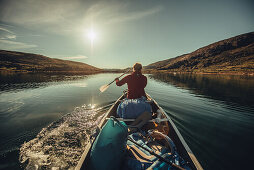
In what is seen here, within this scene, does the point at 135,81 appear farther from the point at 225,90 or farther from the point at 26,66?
the point at 26,66

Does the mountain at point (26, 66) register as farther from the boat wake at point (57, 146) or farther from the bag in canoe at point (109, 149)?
the bag in canoe at point (109, 149)

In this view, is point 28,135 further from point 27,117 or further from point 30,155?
point 27,117

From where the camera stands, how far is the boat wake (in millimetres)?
3857

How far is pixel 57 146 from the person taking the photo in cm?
462

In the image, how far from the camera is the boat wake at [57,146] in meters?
3.86

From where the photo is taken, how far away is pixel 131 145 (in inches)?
116

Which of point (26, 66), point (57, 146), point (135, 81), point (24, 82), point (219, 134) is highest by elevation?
point (26, 66)

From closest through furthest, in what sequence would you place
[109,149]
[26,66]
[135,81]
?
[109,149] → [135,81] → [26,66]

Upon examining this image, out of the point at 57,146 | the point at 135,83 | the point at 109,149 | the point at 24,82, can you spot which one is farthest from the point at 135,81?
the point at 24,82

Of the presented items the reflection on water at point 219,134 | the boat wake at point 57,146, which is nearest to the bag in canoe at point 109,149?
the boat wake at point 57,146

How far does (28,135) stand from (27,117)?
308 centimetres

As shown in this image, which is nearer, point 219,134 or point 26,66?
point 219,134

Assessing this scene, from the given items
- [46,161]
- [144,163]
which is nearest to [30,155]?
[46,161]

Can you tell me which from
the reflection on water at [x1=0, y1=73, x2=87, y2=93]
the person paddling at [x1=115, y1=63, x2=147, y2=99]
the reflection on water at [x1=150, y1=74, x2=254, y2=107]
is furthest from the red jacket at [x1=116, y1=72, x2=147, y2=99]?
the reflection on water at [x1=0, y1=73, x2=87, y2=93]
